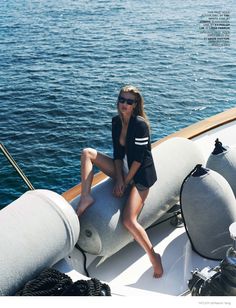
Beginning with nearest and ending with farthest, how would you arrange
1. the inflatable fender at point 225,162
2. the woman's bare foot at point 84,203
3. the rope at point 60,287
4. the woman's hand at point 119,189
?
the rope at point 60,287 < the woman's bare foot at point 84,203 < the woman's hand at point 119,189 < the inflatable fender at point 225,162

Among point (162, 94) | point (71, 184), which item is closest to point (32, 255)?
point (71, 184)

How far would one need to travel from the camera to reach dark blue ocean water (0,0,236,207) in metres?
11.7

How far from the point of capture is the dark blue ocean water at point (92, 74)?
11664mm

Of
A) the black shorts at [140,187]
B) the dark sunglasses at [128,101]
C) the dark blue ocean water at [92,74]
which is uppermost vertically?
the dark sunglasses at [128,101]

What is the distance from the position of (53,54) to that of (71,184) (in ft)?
34.2

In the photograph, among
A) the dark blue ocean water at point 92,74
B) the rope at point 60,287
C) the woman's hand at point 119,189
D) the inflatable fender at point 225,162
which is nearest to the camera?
the rope at point 60,287

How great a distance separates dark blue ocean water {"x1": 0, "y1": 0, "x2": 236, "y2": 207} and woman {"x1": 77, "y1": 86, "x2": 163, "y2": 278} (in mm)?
6222

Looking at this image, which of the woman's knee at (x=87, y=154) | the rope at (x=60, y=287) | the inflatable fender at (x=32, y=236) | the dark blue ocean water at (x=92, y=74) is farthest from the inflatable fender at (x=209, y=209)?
the dark blue ocean water at (x=92, y=74)

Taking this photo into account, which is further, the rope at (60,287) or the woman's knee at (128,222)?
the woman's knee at (128,222)

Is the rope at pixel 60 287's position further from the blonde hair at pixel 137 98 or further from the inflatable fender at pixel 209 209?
the blonde hair at pixel 137 98

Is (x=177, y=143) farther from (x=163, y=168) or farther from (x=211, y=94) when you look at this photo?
(x=211, y=94)

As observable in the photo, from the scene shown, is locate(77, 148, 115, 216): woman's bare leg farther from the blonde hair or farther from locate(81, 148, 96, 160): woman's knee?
the blonde hair

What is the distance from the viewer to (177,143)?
156 inches

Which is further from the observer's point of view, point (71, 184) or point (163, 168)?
point (71, 184)
